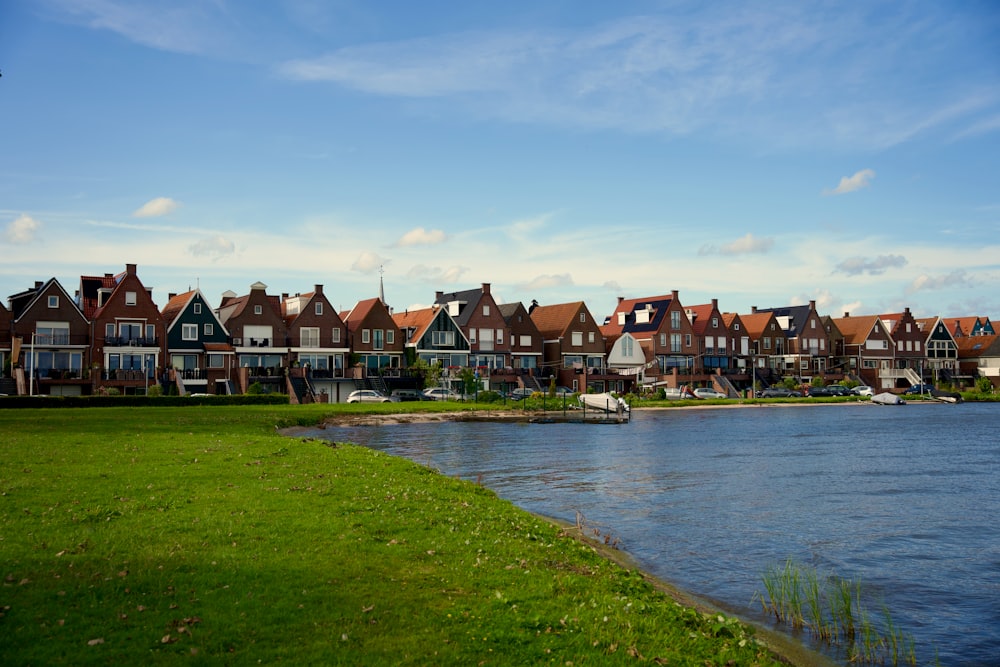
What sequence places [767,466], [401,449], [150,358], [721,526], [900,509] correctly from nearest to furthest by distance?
[721,526] < [900,509] < [767,466] < [401,449] < [150,358]

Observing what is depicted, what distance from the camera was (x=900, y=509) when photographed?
2612cm

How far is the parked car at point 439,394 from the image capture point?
260 ft

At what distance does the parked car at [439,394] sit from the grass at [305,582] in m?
58.4

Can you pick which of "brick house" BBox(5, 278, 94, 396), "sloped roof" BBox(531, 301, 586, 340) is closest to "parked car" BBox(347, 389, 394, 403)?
"brick house" BBox(5, 278, 94, 396)

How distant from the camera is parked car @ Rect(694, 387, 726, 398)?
321 feet

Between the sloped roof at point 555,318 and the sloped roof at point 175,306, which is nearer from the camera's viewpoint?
the sloped roof at point 175,306

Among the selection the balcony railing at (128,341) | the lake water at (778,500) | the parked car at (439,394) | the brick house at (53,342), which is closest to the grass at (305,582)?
the lake water at (778,500)

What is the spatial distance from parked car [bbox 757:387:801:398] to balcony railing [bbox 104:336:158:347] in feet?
224

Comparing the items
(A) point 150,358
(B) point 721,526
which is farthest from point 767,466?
(A) point 150,358

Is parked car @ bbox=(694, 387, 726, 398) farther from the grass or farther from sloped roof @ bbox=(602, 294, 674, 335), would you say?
the grass

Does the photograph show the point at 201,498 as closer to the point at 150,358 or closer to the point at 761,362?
the point at 150,358

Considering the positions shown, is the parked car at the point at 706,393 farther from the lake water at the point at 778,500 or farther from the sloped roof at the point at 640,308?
the lake water at the point at 778,500

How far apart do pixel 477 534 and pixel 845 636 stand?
21.4 feet

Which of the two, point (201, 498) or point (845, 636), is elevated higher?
point (201, 498)
